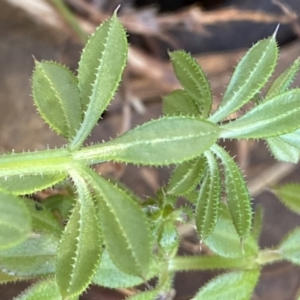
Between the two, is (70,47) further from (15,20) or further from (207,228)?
(207,228)

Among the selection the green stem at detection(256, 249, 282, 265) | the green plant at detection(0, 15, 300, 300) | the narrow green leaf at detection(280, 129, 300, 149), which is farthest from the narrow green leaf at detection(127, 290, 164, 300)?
the narrow green leaf at detection(280, 129, 300, 149)

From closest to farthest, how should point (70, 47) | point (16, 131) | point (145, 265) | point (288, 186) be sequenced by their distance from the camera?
point (145, 265), point (288, 186), point (16, 131), point (70, 47)

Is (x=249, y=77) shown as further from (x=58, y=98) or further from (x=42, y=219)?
(x=42, y=219)

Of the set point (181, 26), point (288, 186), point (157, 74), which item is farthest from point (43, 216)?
point (181, 26)

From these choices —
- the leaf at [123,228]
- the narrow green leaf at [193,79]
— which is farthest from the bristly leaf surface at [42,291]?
the narrow green leaf at [193,79]

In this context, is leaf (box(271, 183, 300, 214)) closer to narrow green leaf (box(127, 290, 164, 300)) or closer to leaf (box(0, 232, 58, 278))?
narrow green leaf (box(127, 290, 164, 300))

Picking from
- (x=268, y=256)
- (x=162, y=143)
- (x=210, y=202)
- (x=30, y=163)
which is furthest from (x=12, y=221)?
(x=268, y=256)
